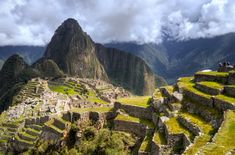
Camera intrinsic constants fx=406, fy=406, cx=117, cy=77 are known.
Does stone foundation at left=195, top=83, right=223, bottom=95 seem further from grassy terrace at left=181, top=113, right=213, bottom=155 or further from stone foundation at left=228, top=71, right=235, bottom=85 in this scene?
grassy terrace at left=181, top=113, right=213, bottom=155

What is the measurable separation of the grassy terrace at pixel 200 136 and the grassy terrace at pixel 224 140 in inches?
49.3

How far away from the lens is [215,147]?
938 inches

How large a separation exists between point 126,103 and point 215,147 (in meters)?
24.3

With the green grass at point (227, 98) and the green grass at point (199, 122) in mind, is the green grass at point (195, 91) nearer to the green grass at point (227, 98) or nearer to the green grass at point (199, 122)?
the green grass at point (227, 98)

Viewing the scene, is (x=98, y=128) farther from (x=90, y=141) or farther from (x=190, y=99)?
A: (x=190, y=99)

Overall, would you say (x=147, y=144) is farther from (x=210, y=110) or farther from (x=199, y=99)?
(x=199, y=99)

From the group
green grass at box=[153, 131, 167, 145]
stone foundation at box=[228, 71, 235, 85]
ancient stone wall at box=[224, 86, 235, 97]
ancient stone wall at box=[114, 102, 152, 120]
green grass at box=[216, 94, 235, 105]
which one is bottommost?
green grass at box=[153, 131, 167, 145]

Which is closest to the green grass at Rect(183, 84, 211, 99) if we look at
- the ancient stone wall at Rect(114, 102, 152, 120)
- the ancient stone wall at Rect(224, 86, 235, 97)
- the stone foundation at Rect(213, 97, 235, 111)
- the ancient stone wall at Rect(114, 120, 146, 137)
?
the stone foundation at Rect(213, 97, 235, 111)

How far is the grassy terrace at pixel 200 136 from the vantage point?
2591 centimetres

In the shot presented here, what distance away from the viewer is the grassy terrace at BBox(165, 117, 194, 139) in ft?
104

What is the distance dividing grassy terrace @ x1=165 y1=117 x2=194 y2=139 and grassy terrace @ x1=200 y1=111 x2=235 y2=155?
3.44 metres

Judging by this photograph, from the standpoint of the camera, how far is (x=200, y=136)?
2852cm

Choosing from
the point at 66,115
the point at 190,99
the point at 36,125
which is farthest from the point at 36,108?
the point at 190,99

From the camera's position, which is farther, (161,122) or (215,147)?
(161,122)
